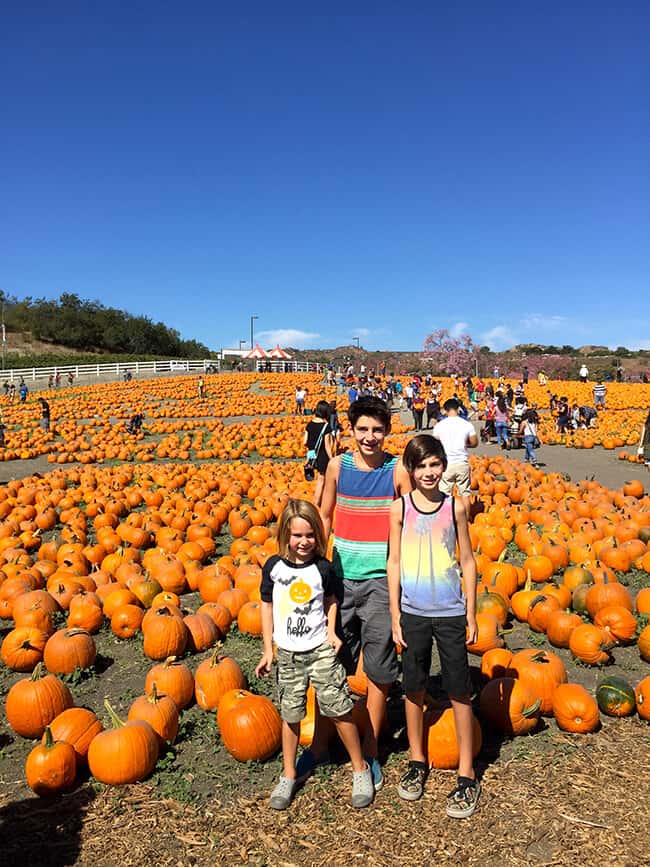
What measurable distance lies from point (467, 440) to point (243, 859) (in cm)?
643

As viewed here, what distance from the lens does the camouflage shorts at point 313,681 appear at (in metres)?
3.69

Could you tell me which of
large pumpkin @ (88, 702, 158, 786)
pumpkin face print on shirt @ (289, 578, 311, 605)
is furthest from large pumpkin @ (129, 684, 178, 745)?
pumpkin face print on shirt @ (289, 578, 311, 605)

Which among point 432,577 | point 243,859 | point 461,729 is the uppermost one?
point 432,577

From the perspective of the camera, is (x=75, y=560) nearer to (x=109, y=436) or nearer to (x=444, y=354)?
(x=109, y=436)

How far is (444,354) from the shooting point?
84062mm

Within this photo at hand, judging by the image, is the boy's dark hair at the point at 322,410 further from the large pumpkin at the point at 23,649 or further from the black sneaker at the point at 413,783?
the black sneaker at the point at 413,783

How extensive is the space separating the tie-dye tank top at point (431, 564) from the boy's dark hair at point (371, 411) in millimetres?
593

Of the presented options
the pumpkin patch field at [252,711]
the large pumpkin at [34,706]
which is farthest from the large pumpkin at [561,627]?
the large pumpkin at [34,706]

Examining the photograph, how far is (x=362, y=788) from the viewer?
3766 millimetres

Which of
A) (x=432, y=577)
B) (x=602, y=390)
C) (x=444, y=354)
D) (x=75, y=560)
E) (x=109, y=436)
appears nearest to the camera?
(x=432, y=577)

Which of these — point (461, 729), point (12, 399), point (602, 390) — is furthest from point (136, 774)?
point (12, 399)

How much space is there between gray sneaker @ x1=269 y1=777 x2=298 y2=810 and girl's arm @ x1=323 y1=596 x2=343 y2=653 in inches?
35.2

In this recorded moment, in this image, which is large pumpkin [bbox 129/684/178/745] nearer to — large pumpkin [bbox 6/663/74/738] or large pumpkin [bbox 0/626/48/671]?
large pumpkin [bbox 6/663/74/738]

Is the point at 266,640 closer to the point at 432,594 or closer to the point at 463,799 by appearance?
the point at 432,594
